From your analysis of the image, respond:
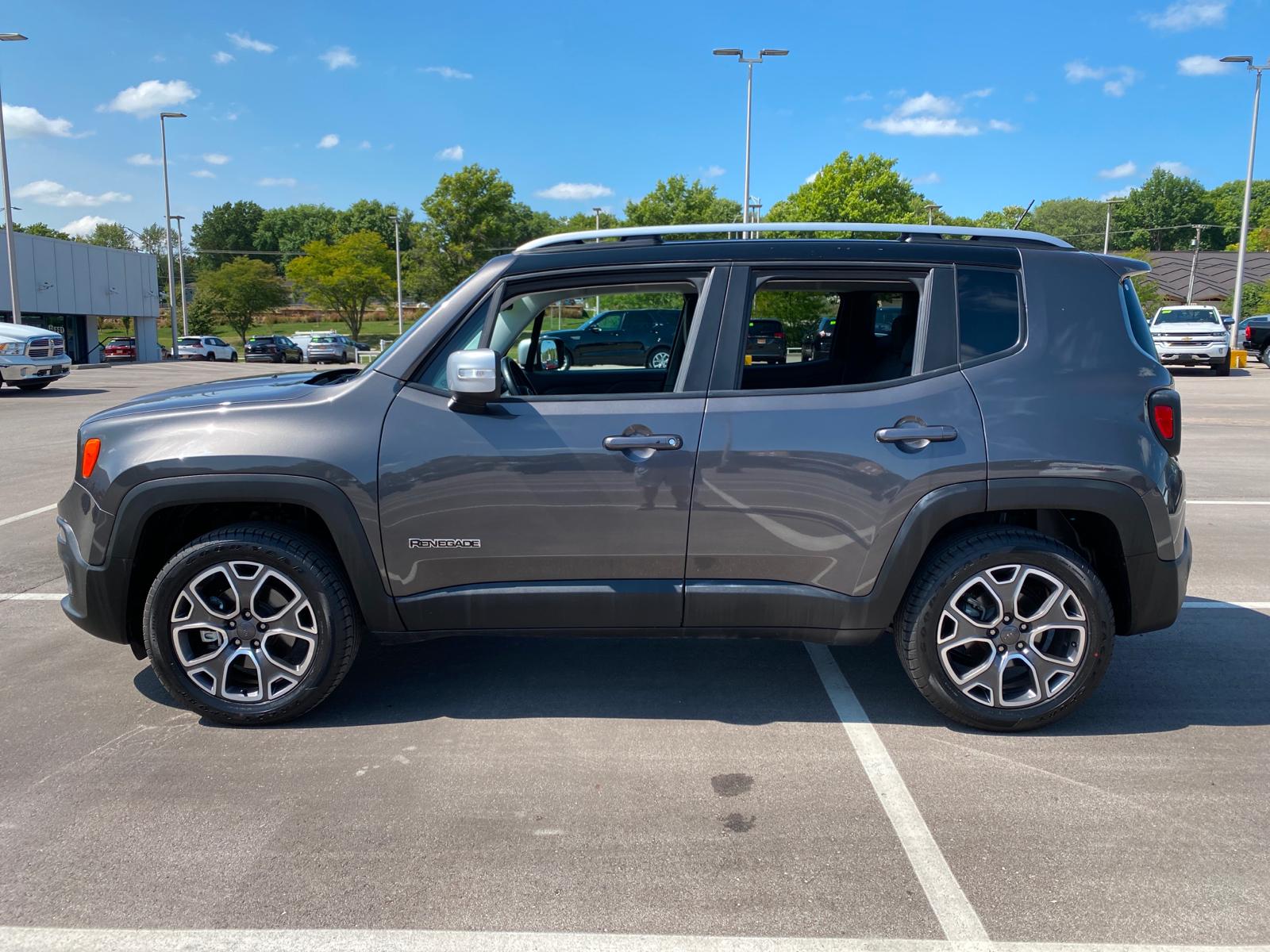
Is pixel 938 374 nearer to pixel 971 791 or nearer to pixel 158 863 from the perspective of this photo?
pixel 971 791

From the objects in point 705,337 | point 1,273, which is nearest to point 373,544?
point 705,337

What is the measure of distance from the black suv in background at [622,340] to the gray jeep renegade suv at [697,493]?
95cm

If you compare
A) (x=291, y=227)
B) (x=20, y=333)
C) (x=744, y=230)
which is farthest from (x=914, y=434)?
(x=291, y=227)

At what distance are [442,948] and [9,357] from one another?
21.4 meters

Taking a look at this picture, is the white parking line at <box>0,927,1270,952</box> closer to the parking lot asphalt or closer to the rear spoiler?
the parking lot asphalt

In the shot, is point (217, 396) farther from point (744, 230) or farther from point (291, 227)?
point (291, 227)

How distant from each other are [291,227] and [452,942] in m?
127

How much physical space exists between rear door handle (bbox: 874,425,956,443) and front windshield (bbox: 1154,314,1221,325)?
2661 centimetres

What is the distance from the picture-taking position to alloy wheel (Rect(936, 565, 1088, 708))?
371 centimetres

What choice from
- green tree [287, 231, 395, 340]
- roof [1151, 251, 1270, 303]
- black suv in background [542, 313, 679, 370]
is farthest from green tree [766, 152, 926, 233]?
roof [1151, 251, 1270, 303]

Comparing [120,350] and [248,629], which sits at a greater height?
[120,350]

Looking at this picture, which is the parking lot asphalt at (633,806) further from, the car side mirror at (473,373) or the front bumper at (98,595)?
the car side mirror at (473,373)

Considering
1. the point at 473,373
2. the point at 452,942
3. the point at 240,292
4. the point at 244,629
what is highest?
the point at 240,292

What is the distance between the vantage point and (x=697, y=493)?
11.9ft
